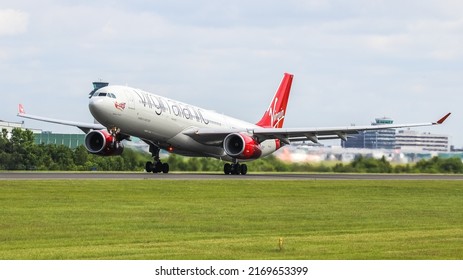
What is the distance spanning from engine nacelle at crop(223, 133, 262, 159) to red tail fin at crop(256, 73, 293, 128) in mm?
11494

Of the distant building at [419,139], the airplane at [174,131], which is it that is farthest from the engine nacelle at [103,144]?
the distant building at [419,139]

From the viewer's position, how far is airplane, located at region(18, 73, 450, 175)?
55.9 m

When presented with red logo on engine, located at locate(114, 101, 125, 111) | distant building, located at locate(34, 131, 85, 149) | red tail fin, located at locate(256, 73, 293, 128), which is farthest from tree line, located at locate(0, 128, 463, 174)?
distant building, located at locate(34, 131, 85, 149)

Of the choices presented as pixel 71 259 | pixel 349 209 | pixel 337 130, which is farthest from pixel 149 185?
pixel 71 259

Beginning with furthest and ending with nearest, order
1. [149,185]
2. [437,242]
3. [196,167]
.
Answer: [196,167], [149,185], [437,242]

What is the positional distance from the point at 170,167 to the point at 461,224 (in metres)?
37.6

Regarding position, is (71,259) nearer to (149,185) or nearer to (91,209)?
(91,209)

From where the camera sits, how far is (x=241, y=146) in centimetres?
6006

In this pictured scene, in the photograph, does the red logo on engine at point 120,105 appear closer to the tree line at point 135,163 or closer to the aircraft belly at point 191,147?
the aircraft belly at point 191,147

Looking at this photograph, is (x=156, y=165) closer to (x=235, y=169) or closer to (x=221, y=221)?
(x=235, y=169)

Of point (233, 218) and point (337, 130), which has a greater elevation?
point (337, 130)

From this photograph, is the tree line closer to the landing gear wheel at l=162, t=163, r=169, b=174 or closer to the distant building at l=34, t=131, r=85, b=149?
the landing gear wheel at l=162, t=163, r=169, b=174

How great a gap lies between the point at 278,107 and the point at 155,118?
17.8 metres

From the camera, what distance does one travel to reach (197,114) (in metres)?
63.2
